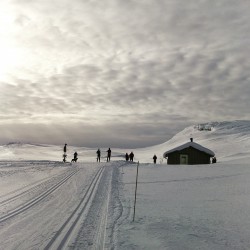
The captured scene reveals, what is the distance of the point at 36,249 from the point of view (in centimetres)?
841

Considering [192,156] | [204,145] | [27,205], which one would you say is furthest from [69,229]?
[204,145]

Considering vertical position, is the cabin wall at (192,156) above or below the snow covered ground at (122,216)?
above

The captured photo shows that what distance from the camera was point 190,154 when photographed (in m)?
46.0

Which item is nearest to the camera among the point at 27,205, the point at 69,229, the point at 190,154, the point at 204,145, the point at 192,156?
the point at 69,229

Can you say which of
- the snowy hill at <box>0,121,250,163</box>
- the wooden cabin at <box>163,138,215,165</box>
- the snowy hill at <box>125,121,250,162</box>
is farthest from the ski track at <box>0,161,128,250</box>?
the snowy hill at <box>125,121,250,162</box>

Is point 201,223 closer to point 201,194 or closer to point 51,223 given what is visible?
point 51,223

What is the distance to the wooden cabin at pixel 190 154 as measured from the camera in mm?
45875

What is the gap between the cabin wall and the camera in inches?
1806

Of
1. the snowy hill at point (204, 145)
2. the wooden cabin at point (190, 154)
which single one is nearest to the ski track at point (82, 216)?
the wooden cabin at point (190, 154)

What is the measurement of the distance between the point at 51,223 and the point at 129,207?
406cm

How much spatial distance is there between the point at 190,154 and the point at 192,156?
356 mm

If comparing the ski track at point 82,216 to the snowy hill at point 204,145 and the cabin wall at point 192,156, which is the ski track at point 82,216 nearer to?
the cabin wall at point 192,156

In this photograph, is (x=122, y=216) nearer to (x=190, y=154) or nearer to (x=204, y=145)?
A: (x=190, y=154)

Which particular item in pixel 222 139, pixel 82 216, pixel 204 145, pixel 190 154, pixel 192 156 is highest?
pixel 222 139
